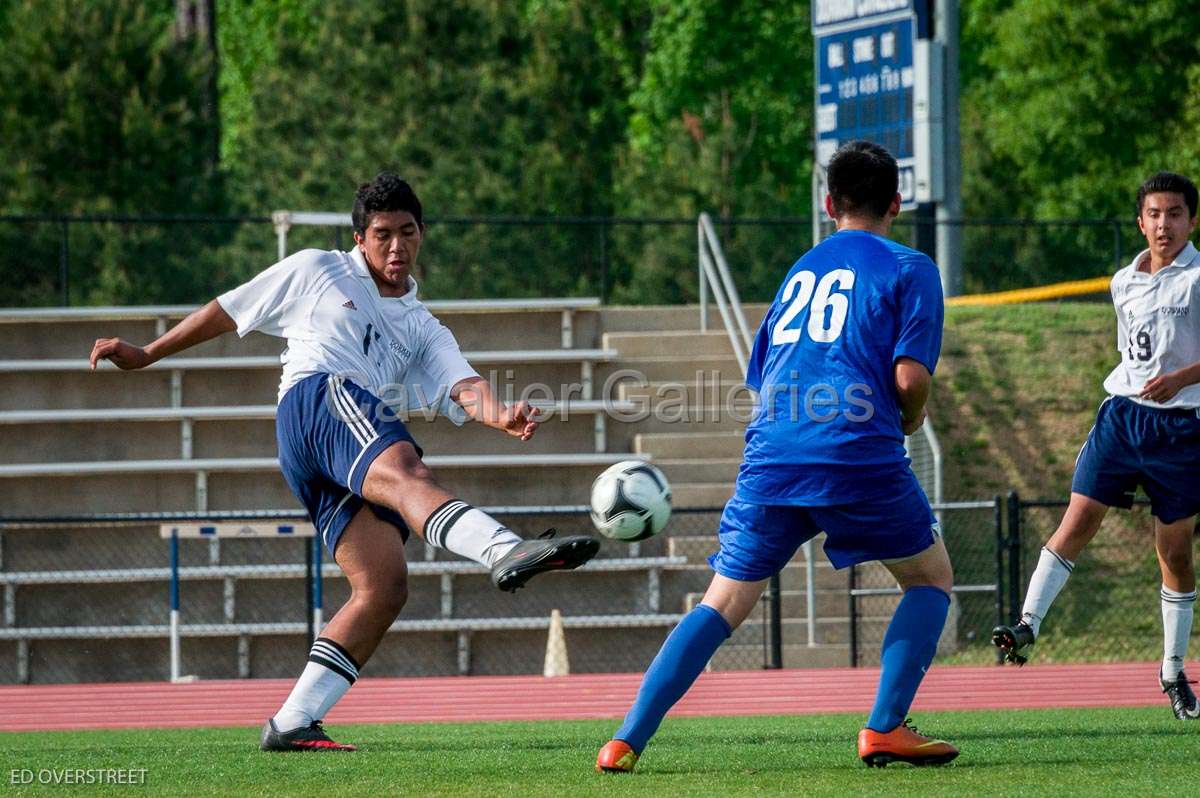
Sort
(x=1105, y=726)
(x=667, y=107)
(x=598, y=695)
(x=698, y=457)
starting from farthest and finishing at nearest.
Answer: (x=667, y=107) → (x=698, y=457) → (x=598, y=695) → (x=1105, y=726)

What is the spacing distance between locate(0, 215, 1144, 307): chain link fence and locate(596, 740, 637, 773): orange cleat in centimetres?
1253

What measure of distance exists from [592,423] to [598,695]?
5.38 meters

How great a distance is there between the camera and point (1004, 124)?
26031 mm

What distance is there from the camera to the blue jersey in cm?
504

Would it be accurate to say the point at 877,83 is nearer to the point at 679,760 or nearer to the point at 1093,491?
the point at 1093,491

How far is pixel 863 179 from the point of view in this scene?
5250 mm

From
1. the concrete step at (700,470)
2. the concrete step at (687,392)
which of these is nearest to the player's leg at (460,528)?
the concrete step at (700,470)

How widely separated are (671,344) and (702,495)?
7.44ft

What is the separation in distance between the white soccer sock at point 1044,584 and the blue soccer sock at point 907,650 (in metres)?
1.83

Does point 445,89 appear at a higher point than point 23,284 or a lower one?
higher

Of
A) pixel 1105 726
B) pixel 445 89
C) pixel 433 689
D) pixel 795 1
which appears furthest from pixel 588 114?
pixel 1105 726

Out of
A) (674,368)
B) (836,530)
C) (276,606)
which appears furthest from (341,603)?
(836,530)

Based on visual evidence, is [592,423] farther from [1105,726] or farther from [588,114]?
[588,114]

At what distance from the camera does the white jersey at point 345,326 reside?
233 inches
